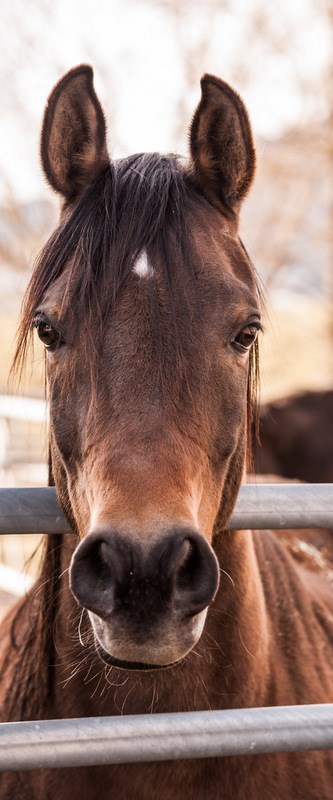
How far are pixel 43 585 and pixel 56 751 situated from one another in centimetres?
76

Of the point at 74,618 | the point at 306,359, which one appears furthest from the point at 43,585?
the point at 306,359

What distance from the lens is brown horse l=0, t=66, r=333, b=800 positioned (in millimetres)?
1686

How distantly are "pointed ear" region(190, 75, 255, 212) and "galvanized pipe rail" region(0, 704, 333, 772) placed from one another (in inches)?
56.7

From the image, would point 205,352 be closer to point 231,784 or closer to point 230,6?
point 231,784

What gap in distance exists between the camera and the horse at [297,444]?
9430 millimetres

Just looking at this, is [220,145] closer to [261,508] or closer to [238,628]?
[261,508]

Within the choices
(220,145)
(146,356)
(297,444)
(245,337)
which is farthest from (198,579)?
(297,444)

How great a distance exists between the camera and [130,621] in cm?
166

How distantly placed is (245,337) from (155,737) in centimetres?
103

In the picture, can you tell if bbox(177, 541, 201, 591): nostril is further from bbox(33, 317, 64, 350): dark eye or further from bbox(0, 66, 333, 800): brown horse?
bbox(33, 317, 64, 350): dark eye

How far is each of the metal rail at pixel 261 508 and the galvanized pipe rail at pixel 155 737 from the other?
46 centimetres

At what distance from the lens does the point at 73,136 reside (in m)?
2.43

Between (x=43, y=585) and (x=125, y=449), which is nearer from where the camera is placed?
(x=125, y=449)

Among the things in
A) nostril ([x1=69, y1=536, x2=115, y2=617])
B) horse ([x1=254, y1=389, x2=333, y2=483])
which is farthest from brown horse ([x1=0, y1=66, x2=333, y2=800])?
horse ([x1=254, y1=389, x2=333, y2=483])
